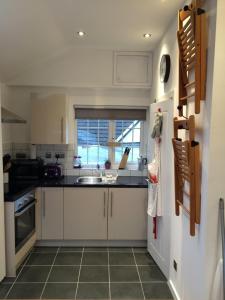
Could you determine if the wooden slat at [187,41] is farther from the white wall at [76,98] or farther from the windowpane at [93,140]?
the windowpane at [93,140]

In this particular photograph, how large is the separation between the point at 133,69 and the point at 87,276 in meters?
2.70

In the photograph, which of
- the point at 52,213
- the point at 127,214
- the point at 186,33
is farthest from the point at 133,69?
the point at 52,213

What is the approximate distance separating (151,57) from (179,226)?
7.84 ft

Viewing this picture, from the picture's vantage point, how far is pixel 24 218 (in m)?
2.85

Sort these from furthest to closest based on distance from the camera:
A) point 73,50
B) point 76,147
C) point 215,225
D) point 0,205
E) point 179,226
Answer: point 76,147 < point 73,50 < point 0,205 < point 179,226 < point 215,225

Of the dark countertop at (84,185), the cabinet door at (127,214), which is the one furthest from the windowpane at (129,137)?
the cabinet door at (127,214)

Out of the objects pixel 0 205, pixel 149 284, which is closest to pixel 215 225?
pixel 149 284

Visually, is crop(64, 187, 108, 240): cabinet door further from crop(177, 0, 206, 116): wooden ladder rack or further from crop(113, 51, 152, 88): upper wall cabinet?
crop(177, 0, 206, 116): wooden ladder rack

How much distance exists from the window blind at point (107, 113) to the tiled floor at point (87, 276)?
1.86 meters

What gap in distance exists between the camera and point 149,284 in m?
2.56

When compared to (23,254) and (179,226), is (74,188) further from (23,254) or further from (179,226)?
(179,226)

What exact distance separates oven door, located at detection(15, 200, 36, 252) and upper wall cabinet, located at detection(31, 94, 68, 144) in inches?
34.5

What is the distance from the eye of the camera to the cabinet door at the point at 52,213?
3.28 m

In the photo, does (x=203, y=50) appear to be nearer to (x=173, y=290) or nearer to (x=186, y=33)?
(x=186, y=33)
